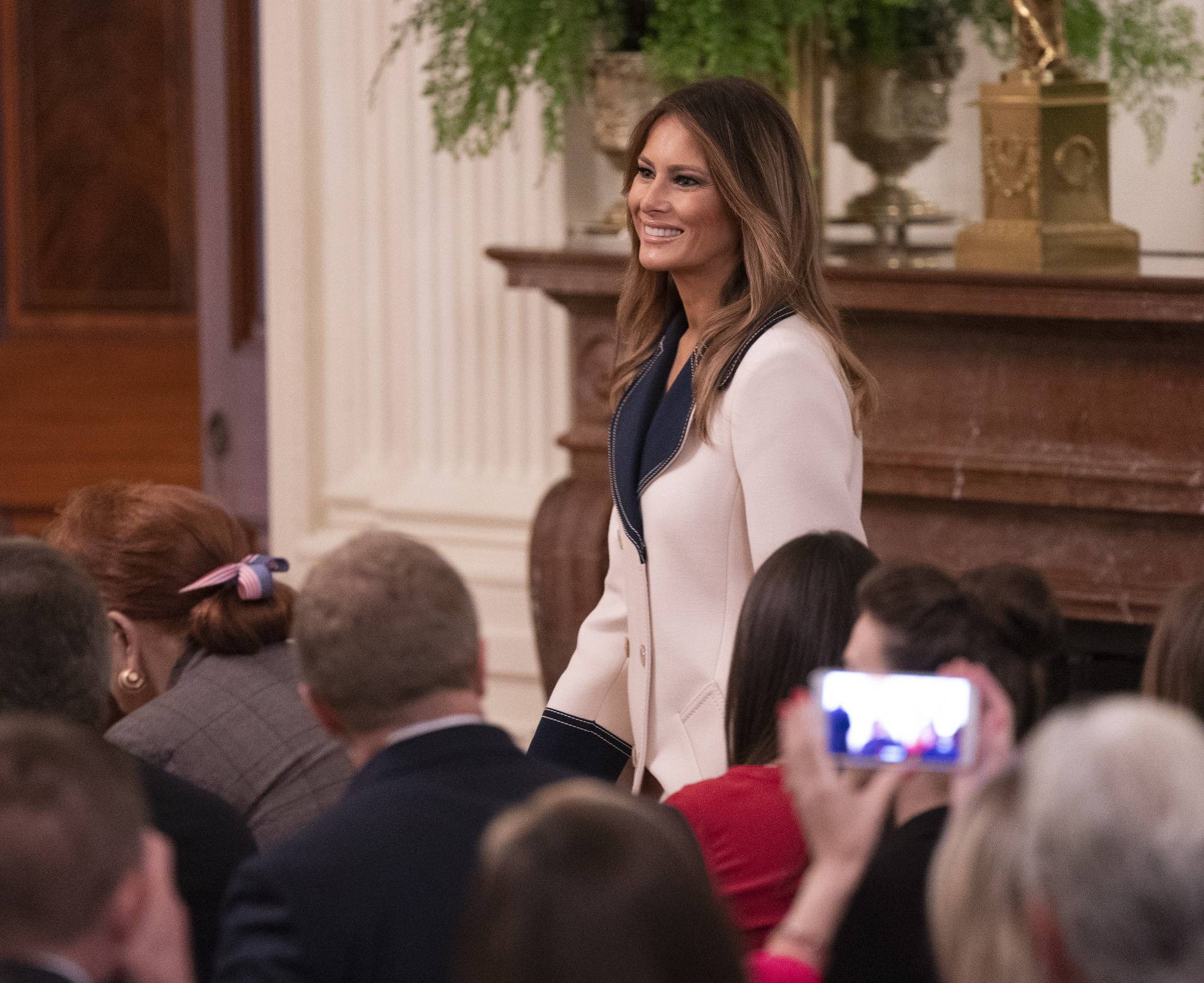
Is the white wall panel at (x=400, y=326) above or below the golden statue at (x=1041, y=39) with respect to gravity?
below

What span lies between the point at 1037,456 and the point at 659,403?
1.26 meters

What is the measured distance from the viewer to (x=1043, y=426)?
349 centimetres

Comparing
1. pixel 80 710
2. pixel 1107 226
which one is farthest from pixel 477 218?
pixel 80 710

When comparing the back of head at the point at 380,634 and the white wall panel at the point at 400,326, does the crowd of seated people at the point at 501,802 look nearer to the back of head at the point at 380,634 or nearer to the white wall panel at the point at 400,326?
the back of head at the point at 380,634

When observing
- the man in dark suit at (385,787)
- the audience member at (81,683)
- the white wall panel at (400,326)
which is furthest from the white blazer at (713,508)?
the white wall panel at (400,326)

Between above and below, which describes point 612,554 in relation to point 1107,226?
below

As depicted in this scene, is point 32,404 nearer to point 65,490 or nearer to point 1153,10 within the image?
point 65,490

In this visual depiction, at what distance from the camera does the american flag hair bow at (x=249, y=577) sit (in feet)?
7.46

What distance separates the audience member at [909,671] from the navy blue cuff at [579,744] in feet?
3.04

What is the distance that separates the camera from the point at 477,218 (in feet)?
14.1

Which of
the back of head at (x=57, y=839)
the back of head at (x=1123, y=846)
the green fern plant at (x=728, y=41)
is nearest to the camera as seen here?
the back of head at (x=1123, y=846)

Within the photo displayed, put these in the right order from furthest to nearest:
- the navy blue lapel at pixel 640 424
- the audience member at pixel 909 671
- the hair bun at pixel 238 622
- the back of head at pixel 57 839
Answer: the navy blue lapel at pixel 640 424 → the hair bun at pixel 238 622 → the audience member at pixel 909 671 → the back of head at pixel 57 839

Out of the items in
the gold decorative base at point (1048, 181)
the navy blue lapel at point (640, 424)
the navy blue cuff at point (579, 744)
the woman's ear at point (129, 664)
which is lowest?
the navy blue cuff at point (579, 744)

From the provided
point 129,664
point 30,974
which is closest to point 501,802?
point 30,974
